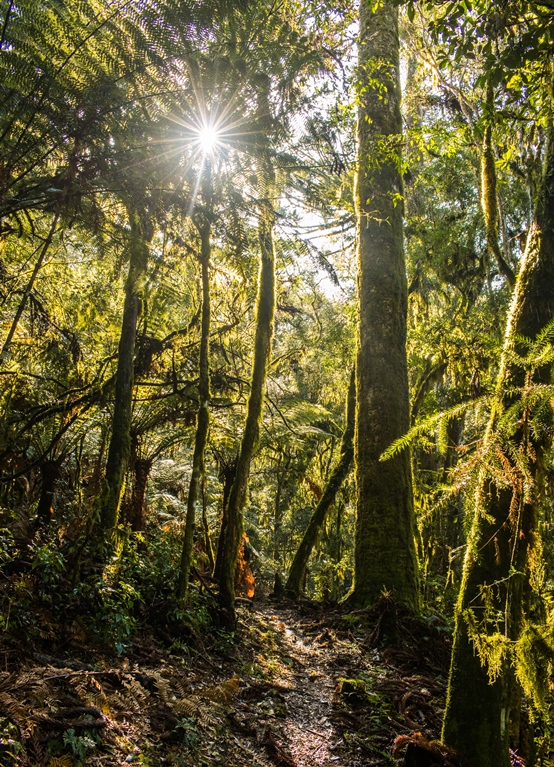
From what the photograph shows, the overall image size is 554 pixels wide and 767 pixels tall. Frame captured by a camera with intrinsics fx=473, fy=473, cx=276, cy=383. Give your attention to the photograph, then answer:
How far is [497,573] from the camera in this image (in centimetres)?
254

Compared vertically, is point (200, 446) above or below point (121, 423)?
below

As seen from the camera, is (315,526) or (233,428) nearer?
(233,428)

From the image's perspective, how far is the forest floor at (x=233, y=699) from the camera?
221cm

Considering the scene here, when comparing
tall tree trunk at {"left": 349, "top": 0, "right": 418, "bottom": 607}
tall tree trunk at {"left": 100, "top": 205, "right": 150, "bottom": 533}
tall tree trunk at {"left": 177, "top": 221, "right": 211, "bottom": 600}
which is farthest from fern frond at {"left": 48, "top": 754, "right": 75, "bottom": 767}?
tall tree trunk at {"left": 349, "top": 0, "right": 418, "bottom": 607}

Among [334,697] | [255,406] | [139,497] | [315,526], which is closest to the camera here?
[334,697]

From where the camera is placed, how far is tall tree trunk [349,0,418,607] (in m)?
5.70

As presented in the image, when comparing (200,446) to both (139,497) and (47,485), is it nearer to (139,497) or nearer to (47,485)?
(47,485)

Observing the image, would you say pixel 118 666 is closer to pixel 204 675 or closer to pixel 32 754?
pixel 204 675

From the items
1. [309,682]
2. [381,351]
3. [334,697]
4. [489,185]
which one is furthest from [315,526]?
[489,185]

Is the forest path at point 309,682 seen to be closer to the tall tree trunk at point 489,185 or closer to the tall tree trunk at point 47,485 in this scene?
the tall tree trunk at point 47,485

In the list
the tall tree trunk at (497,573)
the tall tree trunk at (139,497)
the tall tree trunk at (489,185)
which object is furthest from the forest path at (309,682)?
the tall tree trunk at (489,185)

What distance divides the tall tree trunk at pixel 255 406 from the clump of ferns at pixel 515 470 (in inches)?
95.7

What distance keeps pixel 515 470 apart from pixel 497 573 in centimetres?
67

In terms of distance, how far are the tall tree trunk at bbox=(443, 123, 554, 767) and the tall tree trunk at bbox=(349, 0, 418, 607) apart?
9.96 feet
